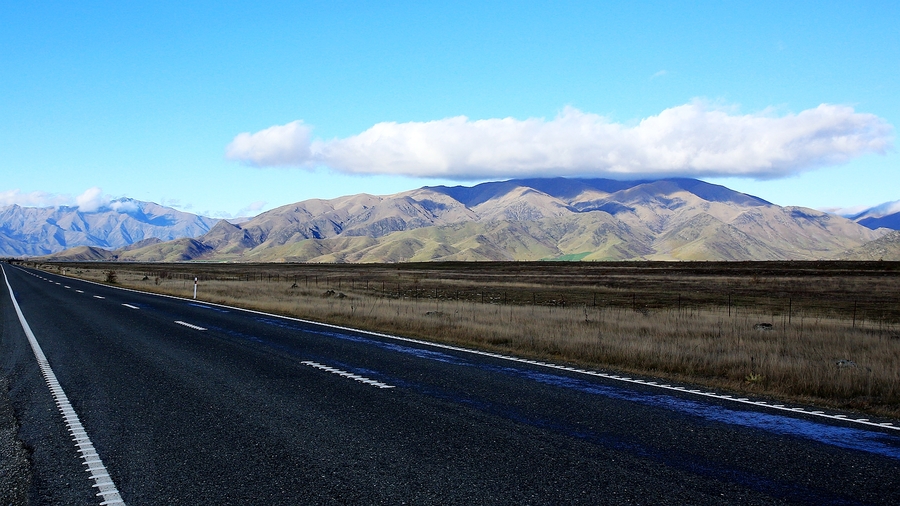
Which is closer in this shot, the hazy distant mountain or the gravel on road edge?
the gravel on road edge

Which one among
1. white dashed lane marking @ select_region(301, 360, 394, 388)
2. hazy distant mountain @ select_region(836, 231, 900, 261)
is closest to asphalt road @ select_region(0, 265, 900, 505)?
white dashed lane marking @ select_region(301, 360, 394, 388)

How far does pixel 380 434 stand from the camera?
6625 mm

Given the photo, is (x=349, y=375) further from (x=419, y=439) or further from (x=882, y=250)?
(x=882, y=250)

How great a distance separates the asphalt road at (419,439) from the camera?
16.6ft

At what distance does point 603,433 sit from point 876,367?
28.3 ft

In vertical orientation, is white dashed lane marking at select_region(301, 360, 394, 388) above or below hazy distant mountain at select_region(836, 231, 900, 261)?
below

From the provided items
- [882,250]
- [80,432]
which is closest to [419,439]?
[80,432]

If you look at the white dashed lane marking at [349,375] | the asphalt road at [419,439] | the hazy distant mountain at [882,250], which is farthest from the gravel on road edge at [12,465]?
the hazy distant mountain at [882,250]

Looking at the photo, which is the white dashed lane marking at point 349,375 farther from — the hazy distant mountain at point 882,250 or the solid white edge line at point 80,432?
the hazy distant mountain at point 882,250

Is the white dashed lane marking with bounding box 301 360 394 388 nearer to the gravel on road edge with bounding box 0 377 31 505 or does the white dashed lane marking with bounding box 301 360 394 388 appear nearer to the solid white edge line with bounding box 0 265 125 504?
the solid white edge line with bounding box 0 265 125 504

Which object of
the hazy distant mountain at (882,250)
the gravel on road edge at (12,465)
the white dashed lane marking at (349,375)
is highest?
the hazy distant mountain at (882,250)

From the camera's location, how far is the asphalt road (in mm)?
5047

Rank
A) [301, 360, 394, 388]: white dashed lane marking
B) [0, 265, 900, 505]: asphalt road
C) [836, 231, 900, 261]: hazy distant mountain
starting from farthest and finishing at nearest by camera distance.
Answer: [836, 231, 900, 261]: hazy distant mountain < [301, 360, 394, 388]: white dashed lane marking < [0, 265, 900, 505]: asphalt road

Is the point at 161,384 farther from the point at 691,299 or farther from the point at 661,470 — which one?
the point at 691,299
